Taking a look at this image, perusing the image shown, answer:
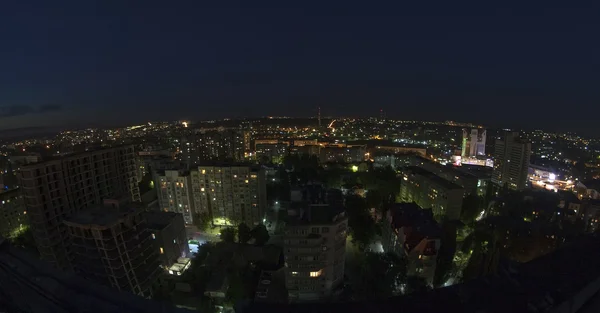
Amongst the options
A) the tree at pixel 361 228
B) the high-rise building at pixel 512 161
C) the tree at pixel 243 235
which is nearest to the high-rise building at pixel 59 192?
the tree at pixel 243 235

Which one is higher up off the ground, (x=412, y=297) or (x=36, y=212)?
(x=412, y=297)

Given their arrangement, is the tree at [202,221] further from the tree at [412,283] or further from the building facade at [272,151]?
the building facade at [272,151]

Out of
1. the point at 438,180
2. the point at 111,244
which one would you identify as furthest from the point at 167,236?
the point at 438,180

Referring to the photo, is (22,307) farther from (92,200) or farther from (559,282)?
(92,200)

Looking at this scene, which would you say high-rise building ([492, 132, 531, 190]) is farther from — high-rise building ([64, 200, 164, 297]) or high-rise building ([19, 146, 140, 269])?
high-rise building ([19, 146, 140, 269])

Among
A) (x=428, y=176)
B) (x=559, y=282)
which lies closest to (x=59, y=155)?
(x=559, y=282)

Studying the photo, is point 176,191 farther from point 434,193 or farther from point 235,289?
point 434,193
